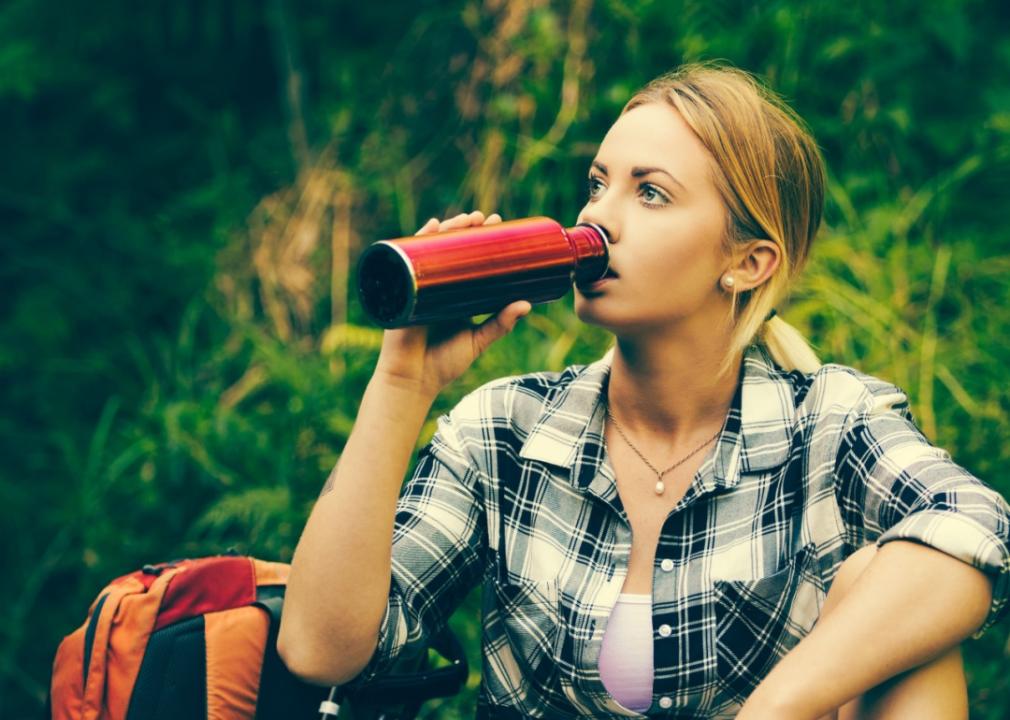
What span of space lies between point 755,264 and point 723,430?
303 millimetres

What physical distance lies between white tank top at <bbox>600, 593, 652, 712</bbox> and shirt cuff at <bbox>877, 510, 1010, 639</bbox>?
452mm

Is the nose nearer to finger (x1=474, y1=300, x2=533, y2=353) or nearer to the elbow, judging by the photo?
finger (x1=474, y1=300, x2=533, y2=353)

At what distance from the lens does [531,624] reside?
1.97 meters

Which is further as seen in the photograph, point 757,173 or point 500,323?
point 757,173

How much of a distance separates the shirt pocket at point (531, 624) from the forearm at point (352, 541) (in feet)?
1.01

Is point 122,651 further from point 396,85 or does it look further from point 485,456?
point 396,85

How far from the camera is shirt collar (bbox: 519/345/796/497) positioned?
198cm

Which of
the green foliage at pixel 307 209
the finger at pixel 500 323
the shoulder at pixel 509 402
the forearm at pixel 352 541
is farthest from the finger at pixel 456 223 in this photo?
the green foliage at pixel 307 209

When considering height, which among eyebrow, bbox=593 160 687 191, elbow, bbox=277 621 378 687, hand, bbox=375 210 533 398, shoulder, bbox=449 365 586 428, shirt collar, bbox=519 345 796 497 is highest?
eyebrow, bbox=593 160 687 191

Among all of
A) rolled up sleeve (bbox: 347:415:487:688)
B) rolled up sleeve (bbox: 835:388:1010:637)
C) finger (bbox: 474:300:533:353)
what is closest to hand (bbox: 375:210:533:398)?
finger (bbox: 474:300:533:353)

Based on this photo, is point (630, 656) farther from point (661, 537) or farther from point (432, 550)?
point (432, 550)

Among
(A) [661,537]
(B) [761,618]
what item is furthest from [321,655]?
(B) [761,618]

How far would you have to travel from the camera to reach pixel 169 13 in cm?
477

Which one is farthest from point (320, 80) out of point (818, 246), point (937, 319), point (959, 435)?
point (959, 435)
